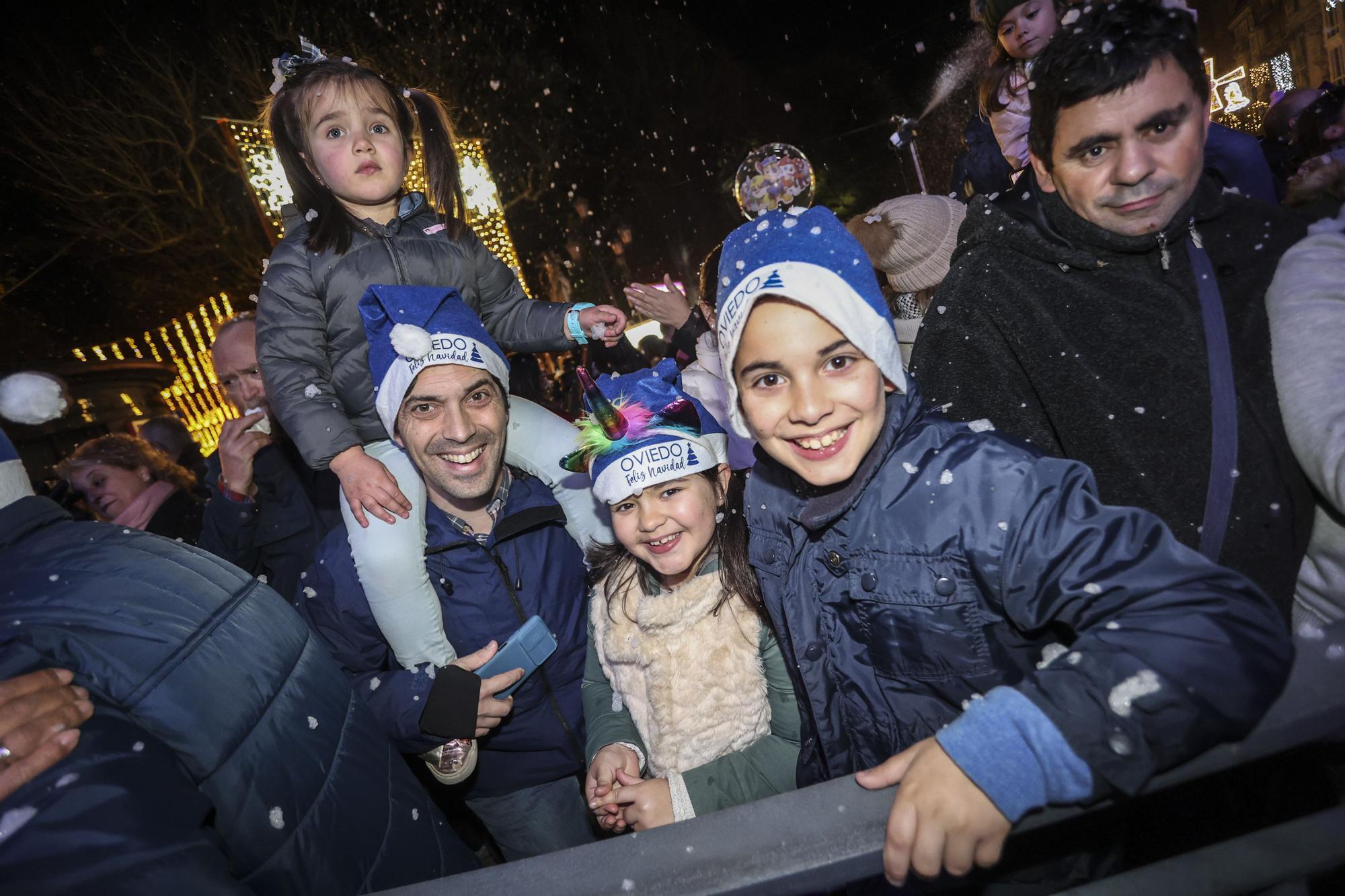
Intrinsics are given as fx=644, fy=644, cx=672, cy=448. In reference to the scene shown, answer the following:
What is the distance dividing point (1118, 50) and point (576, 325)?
214 centimetres

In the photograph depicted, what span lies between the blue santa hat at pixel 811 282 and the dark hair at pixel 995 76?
2419 mm

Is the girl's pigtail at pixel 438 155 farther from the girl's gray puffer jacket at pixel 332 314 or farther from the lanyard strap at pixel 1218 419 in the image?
the lanyard strap at pixel 1218 419

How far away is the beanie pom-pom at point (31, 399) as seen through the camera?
300 centimetres

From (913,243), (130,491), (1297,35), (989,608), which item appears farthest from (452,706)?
(1297,35)

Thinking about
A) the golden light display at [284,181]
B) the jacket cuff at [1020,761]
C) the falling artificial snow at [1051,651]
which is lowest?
the falling artificial snow at [1051,651]

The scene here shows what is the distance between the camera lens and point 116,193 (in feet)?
36.5

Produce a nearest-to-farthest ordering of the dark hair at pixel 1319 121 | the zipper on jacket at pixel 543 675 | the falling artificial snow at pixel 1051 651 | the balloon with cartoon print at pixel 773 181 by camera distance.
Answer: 1. the falling artificial snow at pixel 1051 651
2. the zipper on jacket at pixel 543 675
3. the balloon with cartoon print at pixel 773 181
4. the dark hair at pixel 1319 121

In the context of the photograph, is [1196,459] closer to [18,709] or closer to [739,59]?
[18,709]

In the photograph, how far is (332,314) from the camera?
2.74m

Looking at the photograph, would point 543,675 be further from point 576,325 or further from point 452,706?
point 576,325

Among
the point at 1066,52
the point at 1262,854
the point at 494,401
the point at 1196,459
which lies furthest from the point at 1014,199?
the point at 494,401

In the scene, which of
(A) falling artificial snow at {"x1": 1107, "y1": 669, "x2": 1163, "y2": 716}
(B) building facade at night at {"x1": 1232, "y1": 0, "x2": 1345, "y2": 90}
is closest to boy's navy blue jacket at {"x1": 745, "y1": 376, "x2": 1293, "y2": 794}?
(A) falling artificial snow at {"x1": 1107, "y1": 669, "x2": 1163, "y2": 716}

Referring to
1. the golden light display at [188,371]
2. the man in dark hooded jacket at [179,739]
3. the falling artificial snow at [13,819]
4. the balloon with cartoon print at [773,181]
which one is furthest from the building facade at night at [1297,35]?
the golden light display at [188,371]

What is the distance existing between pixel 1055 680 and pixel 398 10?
16.0m
